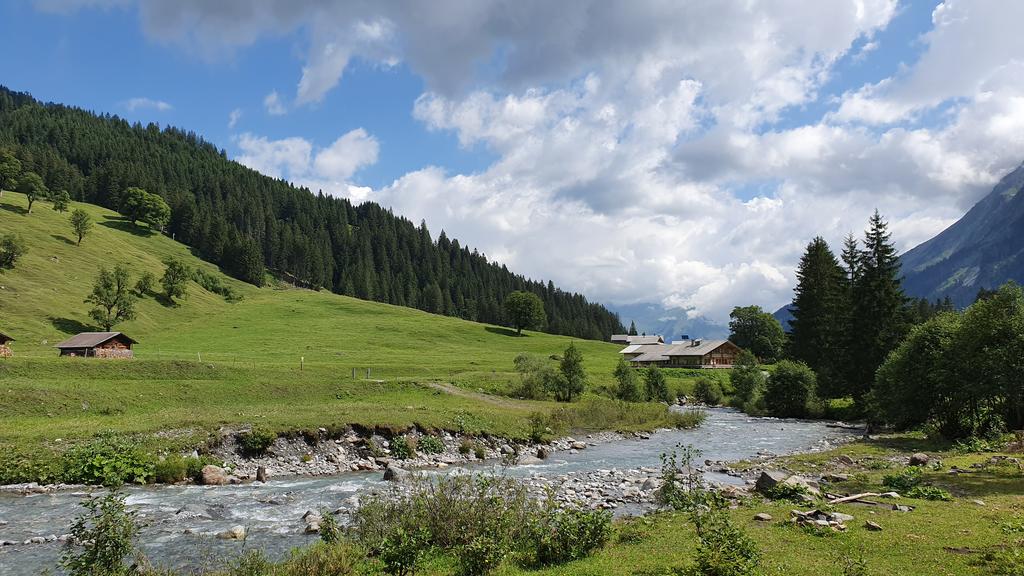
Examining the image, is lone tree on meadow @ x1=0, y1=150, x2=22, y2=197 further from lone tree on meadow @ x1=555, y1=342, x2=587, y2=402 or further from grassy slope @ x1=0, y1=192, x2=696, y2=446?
lone tree on meadow @ x1=555, y1=342, x2=587, y2=402

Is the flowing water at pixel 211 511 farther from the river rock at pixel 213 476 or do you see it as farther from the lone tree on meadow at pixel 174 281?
the lone tree on meadow at pixel 174 281

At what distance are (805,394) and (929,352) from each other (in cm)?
2605

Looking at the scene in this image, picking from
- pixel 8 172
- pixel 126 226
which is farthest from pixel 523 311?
pixel 8 172

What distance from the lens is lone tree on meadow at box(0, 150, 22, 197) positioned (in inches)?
5591

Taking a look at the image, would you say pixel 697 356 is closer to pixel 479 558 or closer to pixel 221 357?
pixel 221 357

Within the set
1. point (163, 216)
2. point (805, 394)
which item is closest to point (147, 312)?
point (163, 216)

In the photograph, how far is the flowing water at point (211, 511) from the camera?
670 inches

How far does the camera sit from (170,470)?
90.2 ft

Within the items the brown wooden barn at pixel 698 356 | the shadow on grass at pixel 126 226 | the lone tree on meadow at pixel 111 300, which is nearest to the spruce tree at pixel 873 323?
the brown wooden barn at pixel 698 356

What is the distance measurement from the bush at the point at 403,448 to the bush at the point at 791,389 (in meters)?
48.4

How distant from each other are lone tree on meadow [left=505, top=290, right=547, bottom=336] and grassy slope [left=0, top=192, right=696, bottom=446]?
4557mm

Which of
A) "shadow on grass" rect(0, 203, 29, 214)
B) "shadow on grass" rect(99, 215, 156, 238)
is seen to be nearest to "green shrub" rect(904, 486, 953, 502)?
"shadow on grass" rect(0, 203, 29, 214)

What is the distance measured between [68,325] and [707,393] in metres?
96.5

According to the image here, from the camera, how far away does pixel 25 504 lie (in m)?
22.4
